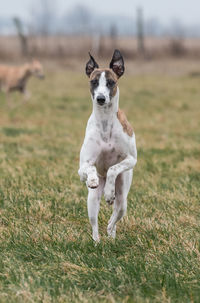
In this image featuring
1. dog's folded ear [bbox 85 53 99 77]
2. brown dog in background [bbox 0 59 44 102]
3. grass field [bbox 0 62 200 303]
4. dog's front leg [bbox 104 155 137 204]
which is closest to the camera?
grass field [bbox 0 62 200 303]

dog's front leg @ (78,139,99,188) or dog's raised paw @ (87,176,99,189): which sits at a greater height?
dog's front leg @ (78,139,99,188)

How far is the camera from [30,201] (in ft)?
16.6

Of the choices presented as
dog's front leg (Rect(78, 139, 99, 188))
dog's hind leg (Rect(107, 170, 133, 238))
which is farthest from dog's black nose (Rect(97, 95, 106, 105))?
dog's hind leg (Rect(107, 170, 133, 238))

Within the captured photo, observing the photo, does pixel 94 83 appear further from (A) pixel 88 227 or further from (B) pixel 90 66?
(A) pixel 88 227

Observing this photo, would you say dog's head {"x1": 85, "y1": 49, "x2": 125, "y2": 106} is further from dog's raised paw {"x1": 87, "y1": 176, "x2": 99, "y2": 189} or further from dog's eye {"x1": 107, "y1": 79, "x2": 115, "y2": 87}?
dog's raised paw {"x1": 87, "y1": 176, "x2": 99, "y2": 189}

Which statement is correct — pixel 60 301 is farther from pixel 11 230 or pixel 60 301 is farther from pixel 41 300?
pixel 11 230

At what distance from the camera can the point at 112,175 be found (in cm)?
382

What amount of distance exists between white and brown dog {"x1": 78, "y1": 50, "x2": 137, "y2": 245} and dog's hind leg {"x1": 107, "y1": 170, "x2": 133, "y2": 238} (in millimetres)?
29

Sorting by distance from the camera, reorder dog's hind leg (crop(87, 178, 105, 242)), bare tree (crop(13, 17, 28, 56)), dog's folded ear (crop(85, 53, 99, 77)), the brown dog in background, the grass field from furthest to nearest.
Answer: bare tree (crop(13, 17, 28, 56))
the brown dog in background
dog's folded ear (crop(85, 53, 99, 77))
dog's hind leg (crop(87, 178, 105, 242))
the grass field

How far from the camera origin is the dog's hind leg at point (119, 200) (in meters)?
4.11

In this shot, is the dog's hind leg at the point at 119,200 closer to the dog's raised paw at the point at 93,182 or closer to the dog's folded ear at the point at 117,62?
the dog's raised paw at the point at 93,182

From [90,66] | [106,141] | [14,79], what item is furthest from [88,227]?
[14,79]

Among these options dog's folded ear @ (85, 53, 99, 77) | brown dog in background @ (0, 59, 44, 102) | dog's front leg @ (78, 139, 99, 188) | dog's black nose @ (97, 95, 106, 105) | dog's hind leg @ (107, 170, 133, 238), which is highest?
dog's folded ear @ (85, 53, 99, 77)

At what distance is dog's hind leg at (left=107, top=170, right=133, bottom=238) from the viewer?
162 inches
